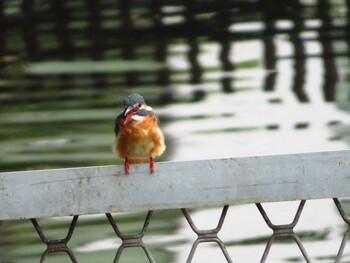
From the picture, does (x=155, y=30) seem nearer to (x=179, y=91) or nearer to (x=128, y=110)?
(x=179, y=91)

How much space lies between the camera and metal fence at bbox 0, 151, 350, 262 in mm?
1887

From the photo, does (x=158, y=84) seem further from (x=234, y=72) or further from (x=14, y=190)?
(x=14, y=190)

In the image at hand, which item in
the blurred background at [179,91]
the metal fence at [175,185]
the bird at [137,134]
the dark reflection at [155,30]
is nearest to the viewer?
the metal fence at [175,185]

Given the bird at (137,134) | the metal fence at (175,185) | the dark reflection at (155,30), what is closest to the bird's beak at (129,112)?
the bird at (137,134)

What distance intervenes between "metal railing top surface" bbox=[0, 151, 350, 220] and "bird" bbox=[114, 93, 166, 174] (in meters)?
0.41

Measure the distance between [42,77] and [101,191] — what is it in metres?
4.43

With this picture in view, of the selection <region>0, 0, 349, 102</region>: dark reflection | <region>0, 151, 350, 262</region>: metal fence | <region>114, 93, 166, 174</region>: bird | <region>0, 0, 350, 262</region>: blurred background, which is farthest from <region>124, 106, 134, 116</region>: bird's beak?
<region>0, 0, 349, 102</region>: dark reflection

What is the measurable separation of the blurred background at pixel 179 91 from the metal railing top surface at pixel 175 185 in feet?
6.53

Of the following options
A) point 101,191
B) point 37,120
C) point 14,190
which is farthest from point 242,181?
point 37,120

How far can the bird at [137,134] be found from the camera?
2354 mm

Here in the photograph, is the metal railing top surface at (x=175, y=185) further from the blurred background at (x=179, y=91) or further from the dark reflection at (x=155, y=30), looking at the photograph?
the dark reflection at (x=155, y=30)

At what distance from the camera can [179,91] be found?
235 inches

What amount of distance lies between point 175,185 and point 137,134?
1.60 feet

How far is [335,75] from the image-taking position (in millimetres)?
6078
